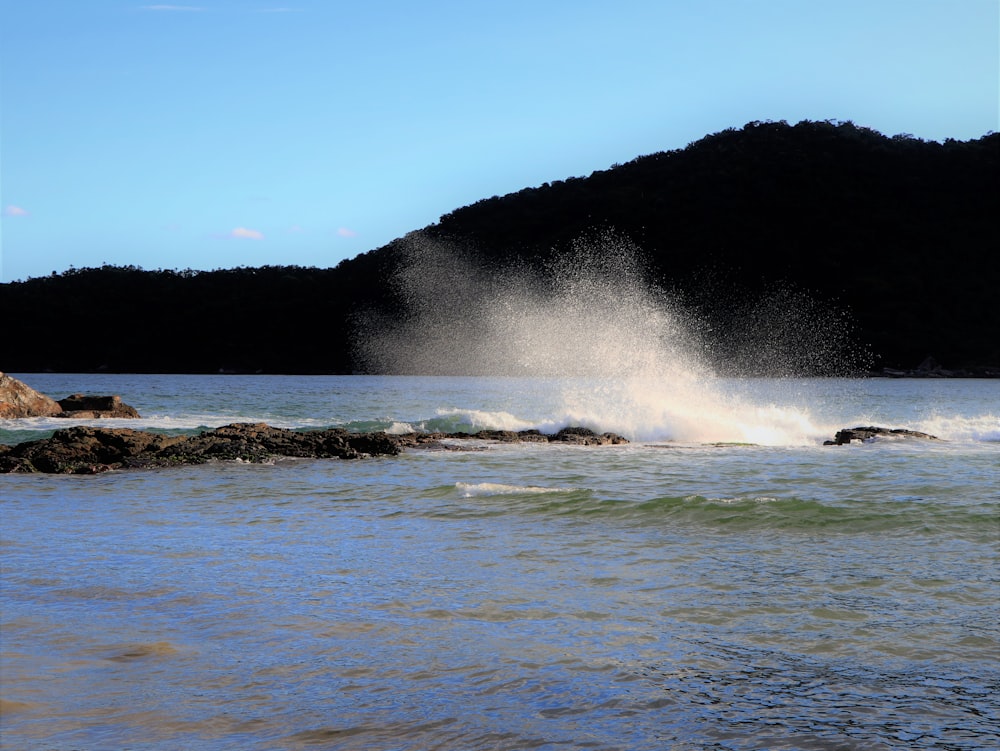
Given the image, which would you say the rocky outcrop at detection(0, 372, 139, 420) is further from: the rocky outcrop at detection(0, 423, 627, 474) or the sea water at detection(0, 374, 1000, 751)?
the sea water at detection(0, 374, 1000, 751)

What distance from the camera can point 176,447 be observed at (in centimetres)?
1884

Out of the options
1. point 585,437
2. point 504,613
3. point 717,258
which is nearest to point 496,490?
point 504,613

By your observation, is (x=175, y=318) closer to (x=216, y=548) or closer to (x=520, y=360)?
(x=520, y=360)

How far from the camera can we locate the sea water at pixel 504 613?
15.2 feet

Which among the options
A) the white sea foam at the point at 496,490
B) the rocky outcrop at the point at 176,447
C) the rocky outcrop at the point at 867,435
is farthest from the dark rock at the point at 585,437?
the white sea foam at the point at 496,490

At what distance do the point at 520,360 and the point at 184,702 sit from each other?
334 ft

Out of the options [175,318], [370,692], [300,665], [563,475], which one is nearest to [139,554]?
[300,665]

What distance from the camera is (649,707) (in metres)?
4.86

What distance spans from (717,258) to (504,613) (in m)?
75.7

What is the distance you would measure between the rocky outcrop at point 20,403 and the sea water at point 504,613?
16.3 m

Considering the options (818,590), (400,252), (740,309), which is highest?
(400,252)

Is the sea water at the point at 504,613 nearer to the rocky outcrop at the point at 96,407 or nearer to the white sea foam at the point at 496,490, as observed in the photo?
the white sea foam at the point at 496,490

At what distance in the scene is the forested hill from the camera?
262 ft

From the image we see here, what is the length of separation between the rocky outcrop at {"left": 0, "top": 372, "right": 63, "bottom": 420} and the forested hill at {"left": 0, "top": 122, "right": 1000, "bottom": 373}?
55.6 m
